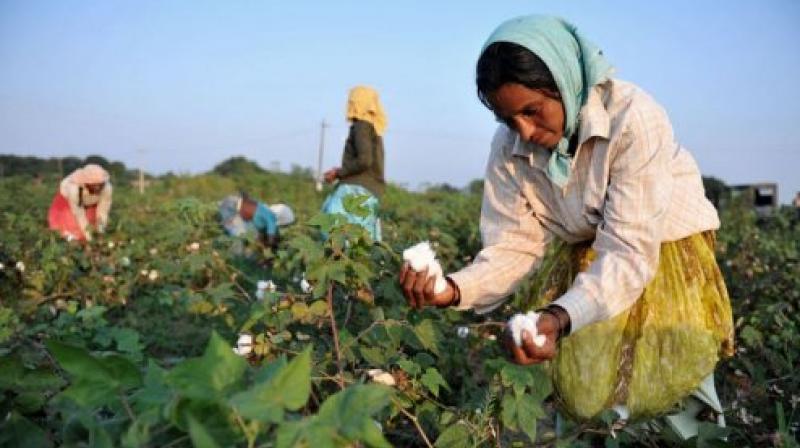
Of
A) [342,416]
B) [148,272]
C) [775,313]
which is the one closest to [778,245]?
[775,313]

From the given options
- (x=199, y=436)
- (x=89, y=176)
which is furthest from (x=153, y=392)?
(x=89, y=176)

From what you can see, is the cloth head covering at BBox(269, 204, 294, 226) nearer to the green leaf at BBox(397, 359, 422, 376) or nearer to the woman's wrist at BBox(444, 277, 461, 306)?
the woman's wrist at BBox(444, 277, 461, 306)

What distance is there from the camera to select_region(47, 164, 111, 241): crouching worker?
239 inches

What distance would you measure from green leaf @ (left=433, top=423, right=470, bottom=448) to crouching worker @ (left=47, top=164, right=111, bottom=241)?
4983 millimetres

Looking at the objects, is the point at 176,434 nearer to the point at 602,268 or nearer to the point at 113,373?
the point at 113,373

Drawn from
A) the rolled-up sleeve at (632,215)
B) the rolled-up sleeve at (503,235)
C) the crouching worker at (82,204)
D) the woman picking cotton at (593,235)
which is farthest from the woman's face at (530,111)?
the crouching worker at (82,204)

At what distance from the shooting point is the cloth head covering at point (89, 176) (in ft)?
21.6

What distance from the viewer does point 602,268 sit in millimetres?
1557

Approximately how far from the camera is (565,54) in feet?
4.97

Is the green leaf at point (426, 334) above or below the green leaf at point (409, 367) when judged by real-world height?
above

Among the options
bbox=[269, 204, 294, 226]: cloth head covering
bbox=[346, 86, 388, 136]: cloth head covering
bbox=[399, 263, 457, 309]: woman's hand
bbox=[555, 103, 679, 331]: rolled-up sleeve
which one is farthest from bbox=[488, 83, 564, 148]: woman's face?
bbox=[269, 204, 294, 226]: cloth head covering

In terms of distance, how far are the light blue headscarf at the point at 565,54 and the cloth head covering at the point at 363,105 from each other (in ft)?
10.4

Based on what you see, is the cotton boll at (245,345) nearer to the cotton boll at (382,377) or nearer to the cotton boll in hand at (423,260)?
the cotton boll at (382,377)

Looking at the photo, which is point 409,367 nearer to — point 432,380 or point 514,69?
point 432,380
